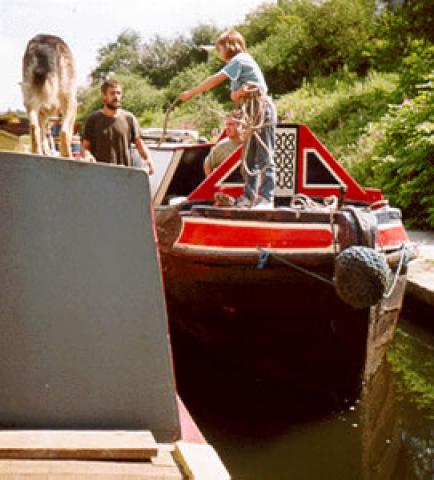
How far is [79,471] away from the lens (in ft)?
7.91

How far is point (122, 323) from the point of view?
109 inches

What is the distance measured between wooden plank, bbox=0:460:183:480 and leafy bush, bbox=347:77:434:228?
28.3ft

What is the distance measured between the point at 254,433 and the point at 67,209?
3.29 m

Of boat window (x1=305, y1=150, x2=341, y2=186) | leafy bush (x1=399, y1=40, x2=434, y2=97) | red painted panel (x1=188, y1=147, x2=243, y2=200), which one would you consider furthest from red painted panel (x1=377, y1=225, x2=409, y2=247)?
leafy bush (x1=399, y1=40, x2=434, y2=97)

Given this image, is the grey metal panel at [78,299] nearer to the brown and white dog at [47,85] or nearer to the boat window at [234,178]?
the brown and white dog at [47,85]

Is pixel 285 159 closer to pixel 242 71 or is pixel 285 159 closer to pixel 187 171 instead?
pixel 242 71

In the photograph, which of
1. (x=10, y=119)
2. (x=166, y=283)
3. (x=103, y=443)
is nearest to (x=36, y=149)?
(x=10, y=119)

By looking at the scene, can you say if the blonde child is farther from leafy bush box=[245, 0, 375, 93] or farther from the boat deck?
leafy bush box=[245, 0, 375, 93]

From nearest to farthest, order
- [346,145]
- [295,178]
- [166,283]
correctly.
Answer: [166,283] < [295,178] < [346,145]

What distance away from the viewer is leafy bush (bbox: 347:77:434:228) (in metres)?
11.1

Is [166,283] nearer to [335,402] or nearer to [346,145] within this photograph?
[335,402]

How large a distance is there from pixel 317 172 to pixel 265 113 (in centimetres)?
121

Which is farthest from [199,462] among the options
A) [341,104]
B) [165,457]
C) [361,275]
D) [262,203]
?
[341,104]

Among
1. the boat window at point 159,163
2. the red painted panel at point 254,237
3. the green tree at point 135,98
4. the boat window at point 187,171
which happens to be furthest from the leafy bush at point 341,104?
the green tree at point 135,98
